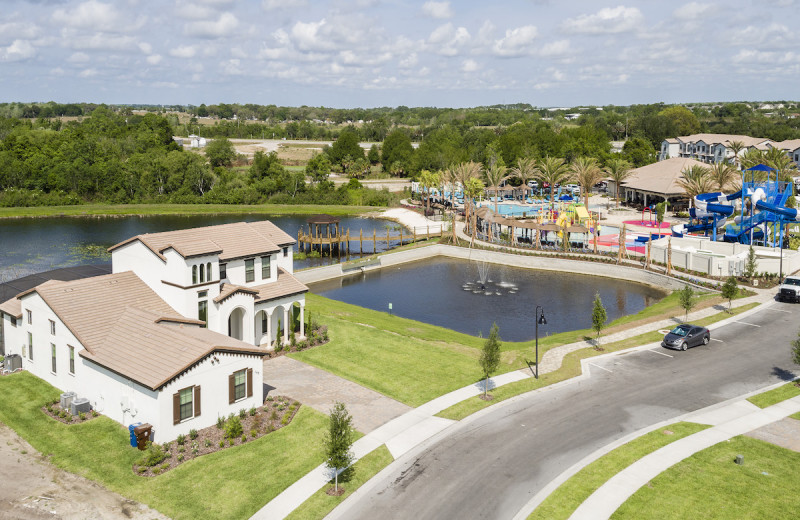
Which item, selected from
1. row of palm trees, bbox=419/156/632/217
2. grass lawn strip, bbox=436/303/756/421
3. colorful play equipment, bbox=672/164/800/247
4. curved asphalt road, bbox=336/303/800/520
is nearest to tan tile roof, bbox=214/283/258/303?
grass lawn strip, bbox=436/303/756/421

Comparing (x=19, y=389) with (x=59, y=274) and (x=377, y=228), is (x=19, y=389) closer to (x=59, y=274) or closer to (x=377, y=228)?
(x=59, y=274)

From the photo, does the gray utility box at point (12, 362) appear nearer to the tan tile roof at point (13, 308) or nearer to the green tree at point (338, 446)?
the tan tile roof at point (13, 308)

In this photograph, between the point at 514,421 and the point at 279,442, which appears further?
the point at 514,421

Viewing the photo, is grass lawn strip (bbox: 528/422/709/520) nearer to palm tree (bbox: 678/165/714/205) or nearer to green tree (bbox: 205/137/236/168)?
palm tree (bbox: 678/165/714/205)

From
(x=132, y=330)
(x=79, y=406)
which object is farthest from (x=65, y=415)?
(x=132, y=330)

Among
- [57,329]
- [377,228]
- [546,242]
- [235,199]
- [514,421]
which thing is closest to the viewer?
[514,421]

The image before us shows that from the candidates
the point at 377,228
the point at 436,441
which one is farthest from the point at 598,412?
the point at 377,228

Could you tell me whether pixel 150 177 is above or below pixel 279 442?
above
